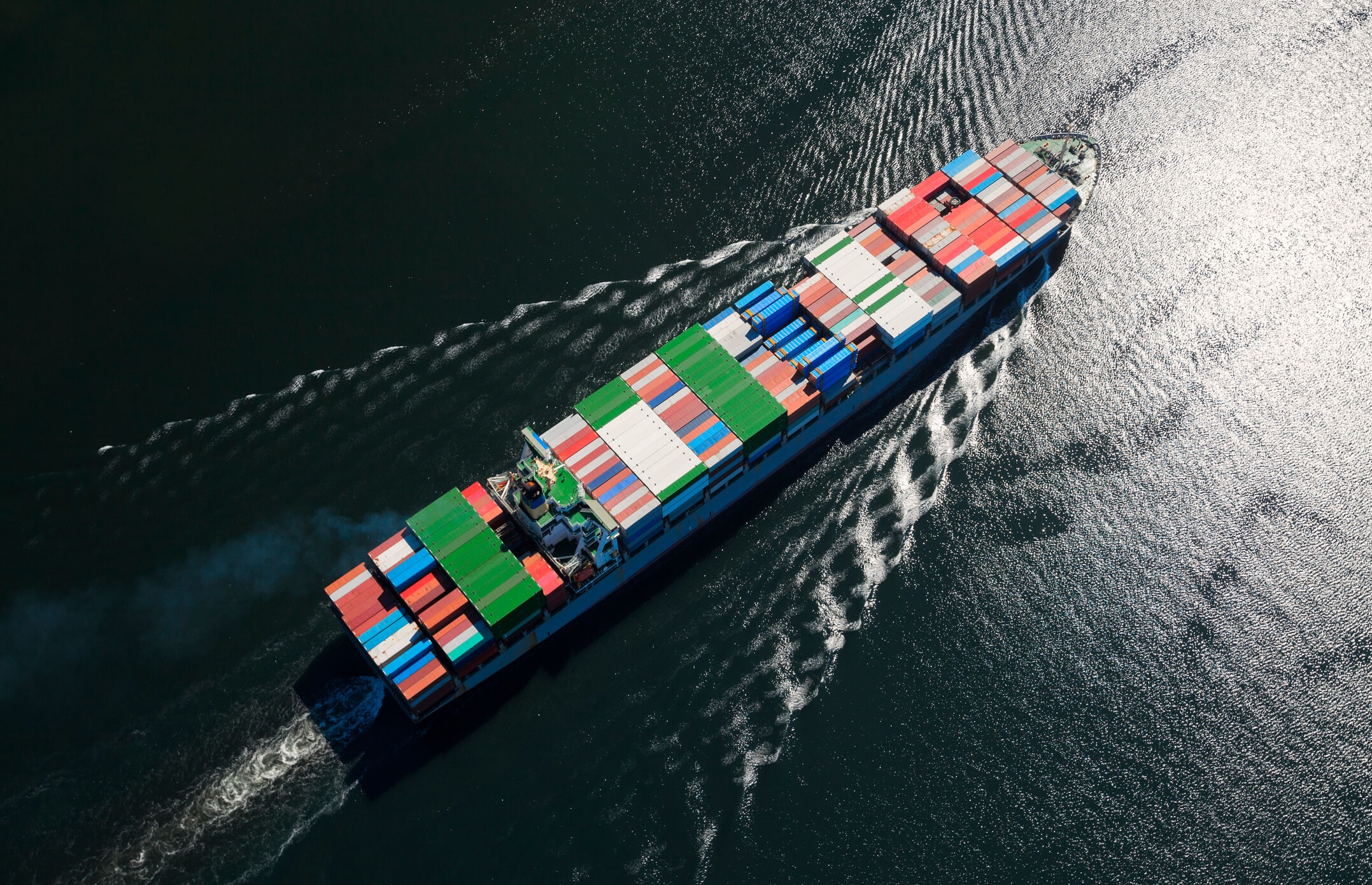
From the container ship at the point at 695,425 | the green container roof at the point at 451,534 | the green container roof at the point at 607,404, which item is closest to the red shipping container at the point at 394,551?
the container ship at the point at 695,425

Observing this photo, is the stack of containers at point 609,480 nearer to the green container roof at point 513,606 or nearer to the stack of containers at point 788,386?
the green container roof at point 513,606

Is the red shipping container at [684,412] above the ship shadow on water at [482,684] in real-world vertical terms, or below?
above

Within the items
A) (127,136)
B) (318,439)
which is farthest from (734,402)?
(127,136)

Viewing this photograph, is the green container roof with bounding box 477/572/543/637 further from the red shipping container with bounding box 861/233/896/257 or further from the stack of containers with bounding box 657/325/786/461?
the red shipping container with bounding box 861/233/896/257

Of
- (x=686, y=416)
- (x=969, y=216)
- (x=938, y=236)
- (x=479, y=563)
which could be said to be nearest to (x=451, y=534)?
(x=479, y=563)

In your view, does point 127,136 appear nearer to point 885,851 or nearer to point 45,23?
point 45,23
